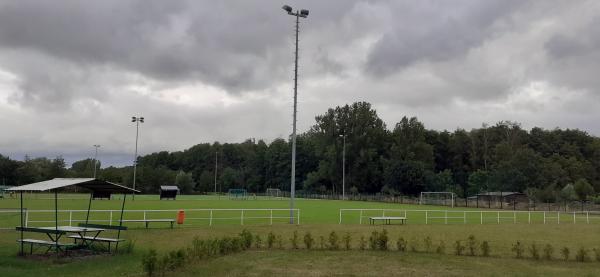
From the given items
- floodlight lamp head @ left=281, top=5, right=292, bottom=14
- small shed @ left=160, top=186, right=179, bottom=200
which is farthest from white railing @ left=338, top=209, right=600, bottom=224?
small shed @ left=160, top=186, right=179, bottom=200

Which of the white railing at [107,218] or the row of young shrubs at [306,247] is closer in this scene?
the row of young shrubs at [306,247]

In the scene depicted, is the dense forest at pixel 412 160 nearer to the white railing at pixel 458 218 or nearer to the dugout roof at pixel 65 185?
the white railing at pixel 458 218

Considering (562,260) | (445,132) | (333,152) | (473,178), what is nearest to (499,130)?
(445,132)

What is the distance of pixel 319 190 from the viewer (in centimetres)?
11288

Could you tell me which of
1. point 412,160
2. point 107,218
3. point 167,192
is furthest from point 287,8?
point 412,160

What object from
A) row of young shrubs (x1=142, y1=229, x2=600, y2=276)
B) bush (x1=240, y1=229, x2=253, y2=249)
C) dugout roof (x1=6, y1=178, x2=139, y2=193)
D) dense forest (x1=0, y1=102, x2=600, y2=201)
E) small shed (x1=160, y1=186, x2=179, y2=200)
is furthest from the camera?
dense forest (x1=0, y1=102, x2=600, y2=201)

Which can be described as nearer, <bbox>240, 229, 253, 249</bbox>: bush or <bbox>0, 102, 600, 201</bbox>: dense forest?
<bbox>240, 229, 253, 249</bbox>: bush

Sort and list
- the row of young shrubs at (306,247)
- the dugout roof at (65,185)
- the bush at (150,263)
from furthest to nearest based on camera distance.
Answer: the dugout roof at (65,185) → the row of young shrubs at (306,247) → the bush at (150,263)

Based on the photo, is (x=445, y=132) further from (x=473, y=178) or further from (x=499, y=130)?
(x=473, y=178)

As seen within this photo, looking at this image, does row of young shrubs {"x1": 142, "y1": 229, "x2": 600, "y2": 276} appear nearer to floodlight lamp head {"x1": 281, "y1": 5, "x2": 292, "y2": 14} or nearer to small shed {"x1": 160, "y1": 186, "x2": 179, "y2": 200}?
floodlight lamp head {"x1": 281, "y1": 5, "x2": 292, "y2": 14}

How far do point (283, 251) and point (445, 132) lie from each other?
358ft

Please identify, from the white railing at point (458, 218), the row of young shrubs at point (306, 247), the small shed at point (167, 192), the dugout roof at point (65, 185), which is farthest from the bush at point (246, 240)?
the small shed at point (167, 192)

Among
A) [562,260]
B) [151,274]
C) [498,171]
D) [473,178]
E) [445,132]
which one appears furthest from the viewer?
[445,132]

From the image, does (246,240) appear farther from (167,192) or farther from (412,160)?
(412,160)
